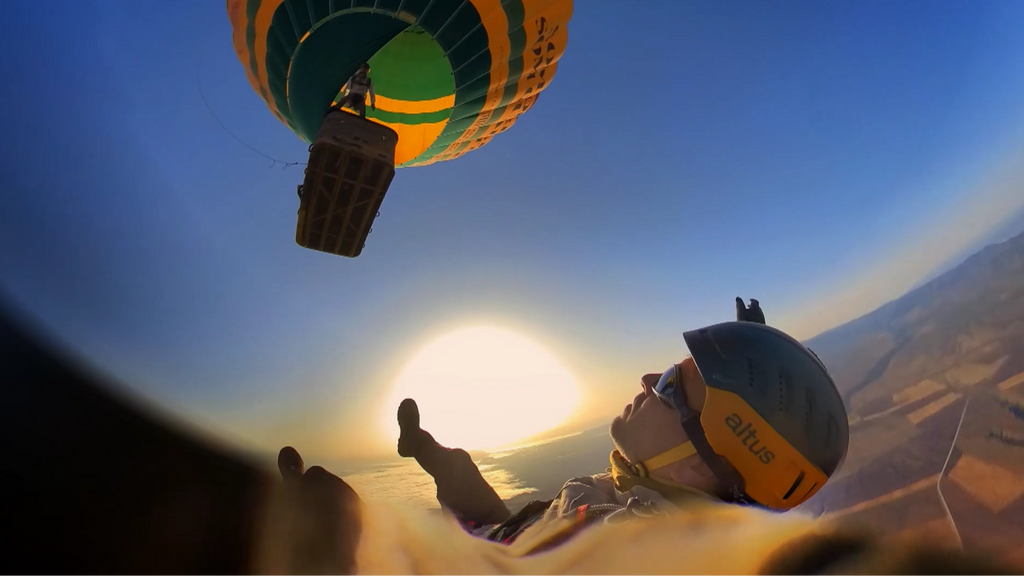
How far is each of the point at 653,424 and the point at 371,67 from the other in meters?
4.47

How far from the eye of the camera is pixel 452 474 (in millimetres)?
2889

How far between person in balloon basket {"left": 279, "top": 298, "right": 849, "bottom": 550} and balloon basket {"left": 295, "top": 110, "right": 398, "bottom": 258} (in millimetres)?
3228

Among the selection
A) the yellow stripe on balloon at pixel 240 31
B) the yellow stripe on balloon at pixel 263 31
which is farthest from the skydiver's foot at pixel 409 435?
the yellow stripe on balloon at pixel 240 31

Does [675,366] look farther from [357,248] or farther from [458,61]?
[458,61]

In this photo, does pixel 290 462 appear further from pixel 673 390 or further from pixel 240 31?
pixel 240 31

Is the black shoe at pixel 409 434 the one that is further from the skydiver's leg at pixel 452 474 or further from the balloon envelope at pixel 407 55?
the balloon envelope at pixel 407 55

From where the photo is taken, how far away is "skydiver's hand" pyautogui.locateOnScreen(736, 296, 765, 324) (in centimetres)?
192

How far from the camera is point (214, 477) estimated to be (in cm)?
94

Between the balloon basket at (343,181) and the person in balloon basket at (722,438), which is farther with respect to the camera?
the balloon basket at (343,181)

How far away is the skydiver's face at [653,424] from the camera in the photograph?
170 centimetres

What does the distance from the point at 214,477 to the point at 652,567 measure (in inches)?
37.7

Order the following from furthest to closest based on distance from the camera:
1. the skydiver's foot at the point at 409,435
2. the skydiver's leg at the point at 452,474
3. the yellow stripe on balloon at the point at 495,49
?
the yellow stripe on balloon at the point at 495,49
the skydiver's foot at the point at 409,435
the skydiver's leg at the point at 452,474

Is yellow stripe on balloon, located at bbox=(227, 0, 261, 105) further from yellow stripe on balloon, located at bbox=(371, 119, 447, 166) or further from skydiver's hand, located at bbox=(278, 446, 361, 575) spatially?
skydiver's hand, located at bbox=(278, 446, 361, 575)

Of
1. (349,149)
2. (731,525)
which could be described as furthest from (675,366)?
(349,149)
